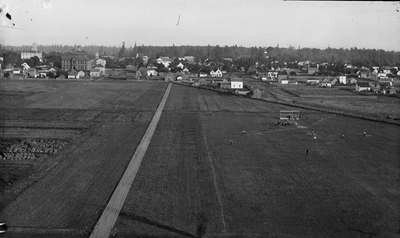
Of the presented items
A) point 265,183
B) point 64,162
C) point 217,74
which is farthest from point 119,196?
point 217,74

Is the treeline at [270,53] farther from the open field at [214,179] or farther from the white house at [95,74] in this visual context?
the open field at [214,179]

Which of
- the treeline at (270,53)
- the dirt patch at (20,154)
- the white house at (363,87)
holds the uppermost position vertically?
the treeline at (270,53)

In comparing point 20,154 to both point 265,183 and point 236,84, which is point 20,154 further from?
point 236,84

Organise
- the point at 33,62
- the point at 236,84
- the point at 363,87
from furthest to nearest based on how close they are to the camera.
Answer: the point at 33,62 → the point at 363,87 → the point at 236,84

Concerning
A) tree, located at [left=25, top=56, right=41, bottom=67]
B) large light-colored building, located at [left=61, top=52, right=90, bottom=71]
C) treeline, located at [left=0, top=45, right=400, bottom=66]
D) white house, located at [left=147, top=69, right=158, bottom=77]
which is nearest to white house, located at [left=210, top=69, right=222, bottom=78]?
white house, located at [left=147, top=69, right=158, bottom=77]

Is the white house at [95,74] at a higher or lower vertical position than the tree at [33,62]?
lower

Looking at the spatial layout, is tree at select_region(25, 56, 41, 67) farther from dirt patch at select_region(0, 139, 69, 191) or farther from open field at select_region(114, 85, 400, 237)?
dirt patch at select_region(0, 139, 69, 191)

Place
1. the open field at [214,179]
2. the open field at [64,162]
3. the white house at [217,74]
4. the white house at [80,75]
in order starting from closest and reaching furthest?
the open field at [214,179]
the open field at [64,162]
the white house at [80,75]
the white house at [217,74]

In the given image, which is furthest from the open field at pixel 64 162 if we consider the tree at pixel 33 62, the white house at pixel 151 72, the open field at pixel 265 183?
the tree at pixel 33 62

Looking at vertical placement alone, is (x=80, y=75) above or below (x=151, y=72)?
below
